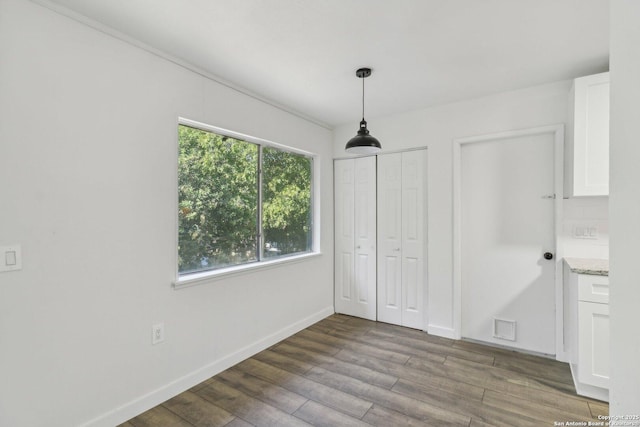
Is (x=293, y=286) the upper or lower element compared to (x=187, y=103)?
lower

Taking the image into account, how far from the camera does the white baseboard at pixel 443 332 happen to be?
3.28 m

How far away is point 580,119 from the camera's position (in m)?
2.41

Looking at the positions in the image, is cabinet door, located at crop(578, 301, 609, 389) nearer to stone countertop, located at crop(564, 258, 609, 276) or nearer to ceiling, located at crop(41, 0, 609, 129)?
stone countertop, located at crop(564, 258, 609, 276)

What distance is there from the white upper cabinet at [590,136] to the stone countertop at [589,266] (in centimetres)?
55

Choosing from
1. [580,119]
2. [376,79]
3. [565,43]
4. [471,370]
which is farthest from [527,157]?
[471,370]

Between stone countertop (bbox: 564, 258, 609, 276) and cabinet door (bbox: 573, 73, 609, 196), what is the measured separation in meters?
0.55

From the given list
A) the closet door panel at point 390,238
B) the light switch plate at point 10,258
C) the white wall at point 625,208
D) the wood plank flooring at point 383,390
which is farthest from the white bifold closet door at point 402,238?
the light switch plate at point 10,258

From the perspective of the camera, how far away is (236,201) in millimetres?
2920

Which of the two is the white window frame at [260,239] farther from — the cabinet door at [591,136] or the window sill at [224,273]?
the cabinet door at [591,136]

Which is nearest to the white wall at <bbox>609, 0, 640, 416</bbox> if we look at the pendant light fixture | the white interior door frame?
the pendant light fixture

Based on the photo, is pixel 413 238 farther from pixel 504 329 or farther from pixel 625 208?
pixel 625 208

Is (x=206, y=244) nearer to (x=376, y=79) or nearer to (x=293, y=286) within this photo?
(x=293, y=286)

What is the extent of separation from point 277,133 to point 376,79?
3.83 feet

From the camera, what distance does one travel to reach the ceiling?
1792 millimetres
